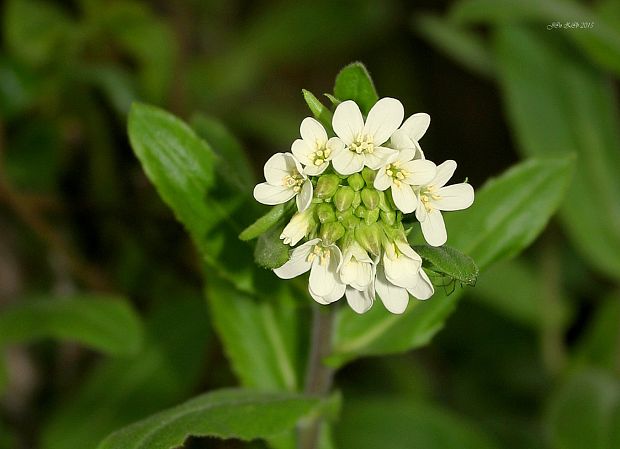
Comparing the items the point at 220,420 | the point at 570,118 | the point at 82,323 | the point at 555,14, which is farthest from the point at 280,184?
the point at 570,118

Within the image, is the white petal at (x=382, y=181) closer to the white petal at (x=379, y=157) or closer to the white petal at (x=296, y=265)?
the white petal at (x=379, y=157)

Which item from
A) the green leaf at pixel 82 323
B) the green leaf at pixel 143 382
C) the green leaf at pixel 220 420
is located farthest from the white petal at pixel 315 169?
the green leaf at pixel 143 382

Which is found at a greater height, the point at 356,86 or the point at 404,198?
the point at 356,86

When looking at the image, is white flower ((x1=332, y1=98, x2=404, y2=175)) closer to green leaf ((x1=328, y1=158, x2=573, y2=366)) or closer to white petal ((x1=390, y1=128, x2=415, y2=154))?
white petal ((x1=390, y1=128, x2=415, y2=154))

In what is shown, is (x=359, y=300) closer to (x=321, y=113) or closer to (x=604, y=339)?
(x=321, y=113)

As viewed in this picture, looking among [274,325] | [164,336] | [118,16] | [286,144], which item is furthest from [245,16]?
[274,325]

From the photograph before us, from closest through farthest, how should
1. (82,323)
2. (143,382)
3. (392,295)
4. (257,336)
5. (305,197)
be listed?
(305,197)
(392,295)
(257,336)
(82,323)
(143,382)
